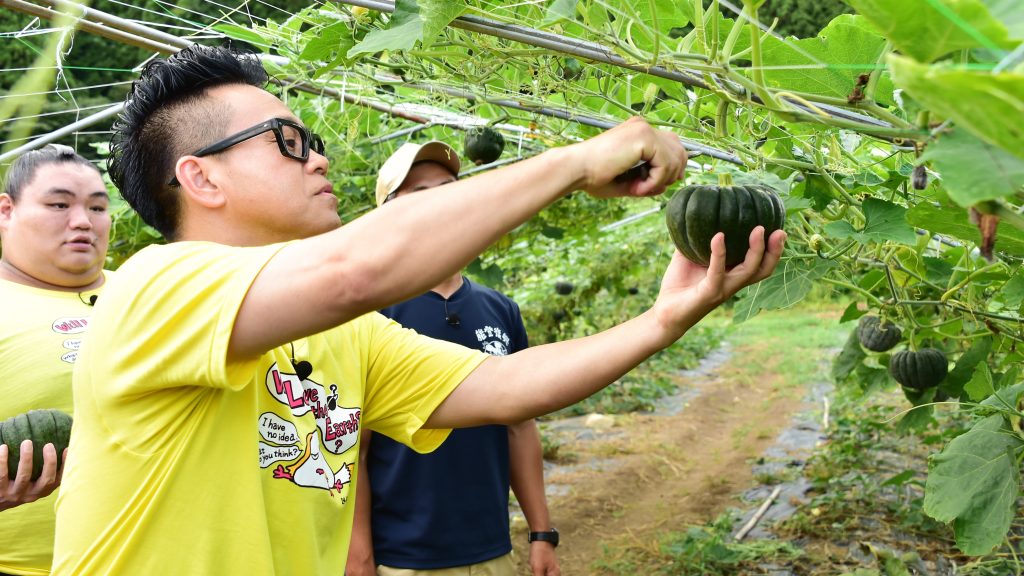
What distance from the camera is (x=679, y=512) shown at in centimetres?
559

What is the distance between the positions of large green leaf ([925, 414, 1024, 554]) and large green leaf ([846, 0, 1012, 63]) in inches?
54.1

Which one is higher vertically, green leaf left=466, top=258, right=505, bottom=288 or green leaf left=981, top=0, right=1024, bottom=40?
green leaf left=981, top=0, right=1024, bottom=40

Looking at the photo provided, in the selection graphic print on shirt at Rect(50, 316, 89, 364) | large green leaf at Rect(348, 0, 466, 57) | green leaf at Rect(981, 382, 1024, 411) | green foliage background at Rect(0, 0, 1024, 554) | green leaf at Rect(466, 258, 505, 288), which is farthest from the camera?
green leaf at Rect(466, 258, 505, 288)

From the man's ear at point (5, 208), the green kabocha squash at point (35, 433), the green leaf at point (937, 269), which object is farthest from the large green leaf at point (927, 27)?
the man's ear at point (5, 208)

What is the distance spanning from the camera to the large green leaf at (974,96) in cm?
58

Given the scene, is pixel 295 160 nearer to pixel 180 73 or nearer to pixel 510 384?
pixel 180 73

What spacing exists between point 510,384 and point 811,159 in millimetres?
769

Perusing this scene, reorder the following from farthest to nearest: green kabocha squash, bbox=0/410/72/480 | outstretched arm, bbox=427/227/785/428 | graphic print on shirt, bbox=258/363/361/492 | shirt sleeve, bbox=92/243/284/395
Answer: green kabocha squash, bbox=0/410/72/480
graphic print on shirt, bbox=258/363/361/492
outstretched arm, bbox=427/227/785/428
shirt sleeve, bbox=92/243/284/395

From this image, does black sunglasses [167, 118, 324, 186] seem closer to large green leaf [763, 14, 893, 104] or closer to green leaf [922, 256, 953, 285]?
large green leaf [763, 14, 893, 104]

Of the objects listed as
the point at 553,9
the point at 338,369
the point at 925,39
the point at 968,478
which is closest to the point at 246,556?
the point at 338,369

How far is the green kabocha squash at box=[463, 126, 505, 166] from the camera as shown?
3412 millimetres

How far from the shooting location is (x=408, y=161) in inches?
109

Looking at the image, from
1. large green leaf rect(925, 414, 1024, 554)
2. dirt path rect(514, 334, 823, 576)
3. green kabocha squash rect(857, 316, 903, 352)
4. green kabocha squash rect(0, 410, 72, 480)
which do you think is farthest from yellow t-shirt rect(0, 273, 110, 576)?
dirt path rect(514, 334, 823, 576)

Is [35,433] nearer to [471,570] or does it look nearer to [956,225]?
[471,570]
